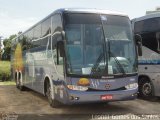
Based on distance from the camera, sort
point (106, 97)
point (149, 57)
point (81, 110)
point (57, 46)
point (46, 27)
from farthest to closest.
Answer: point (149, 57) → point (46, 27) → point (81, 110) → point (57, 46) → point (106, 97)

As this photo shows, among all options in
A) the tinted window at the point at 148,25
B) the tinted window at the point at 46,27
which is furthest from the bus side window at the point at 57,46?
the tinted window at the point at 148,25

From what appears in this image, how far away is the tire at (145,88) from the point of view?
15.1 metres

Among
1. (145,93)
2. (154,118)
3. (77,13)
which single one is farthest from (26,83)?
(154,118)

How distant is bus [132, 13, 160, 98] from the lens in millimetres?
14641

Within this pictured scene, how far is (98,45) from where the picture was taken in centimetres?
1159

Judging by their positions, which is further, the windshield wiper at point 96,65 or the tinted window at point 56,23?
the tinted window at point 56,23

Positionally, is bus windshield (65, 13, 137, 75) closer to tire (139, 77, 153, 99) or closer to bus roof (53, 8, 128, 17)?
bus roof (53, 8, 128, 17)

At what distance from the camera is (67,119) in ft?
35.4

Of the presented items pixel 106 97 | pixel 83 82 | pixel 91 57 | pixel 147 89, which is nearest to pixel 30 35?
pixel 147 89

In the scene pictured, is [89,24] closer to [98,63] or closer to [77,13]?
[77,13]

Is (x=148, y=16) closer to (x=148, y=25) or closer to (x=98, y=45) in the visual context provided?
(x=148, y=25)

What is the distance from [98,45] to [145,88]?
15.8 feet

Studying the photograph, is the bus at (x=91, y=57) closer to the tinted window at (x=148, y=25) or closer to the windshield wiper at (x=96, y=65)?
the windshield wiper at (x=96, y=65)

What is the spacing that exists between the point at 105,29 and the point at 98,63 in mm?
1188
